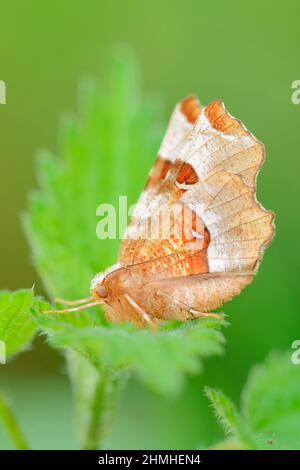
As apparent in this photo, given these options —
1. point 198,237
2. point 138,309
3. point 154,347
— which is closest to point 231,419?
point 154,347

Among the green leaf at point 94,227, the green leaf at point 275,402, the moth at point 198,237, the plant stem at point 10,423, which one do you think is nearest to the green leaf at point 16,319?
the green leaf at point 94,227

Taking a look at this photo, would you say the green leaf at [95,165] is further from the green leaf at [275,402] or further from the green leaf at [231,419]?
the green leaf at [231,419]

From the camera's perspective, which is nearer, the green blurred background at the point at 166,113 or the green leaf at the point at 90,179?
the green leaf at the point at 90,179

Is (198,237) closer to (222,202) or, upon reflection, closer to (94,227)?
(222,202)

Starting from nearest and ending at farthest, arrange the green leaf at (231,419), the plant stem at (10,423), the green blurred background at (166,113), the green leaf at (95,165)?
the green leaf at (231,419), the plant stem at (10,423), the green leaf at (95,165), the green blurred background at (166,113)

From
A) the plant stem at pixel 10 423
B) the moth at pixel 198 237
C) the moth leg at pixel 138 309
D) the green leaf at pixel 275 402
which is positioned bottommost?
the plant stem at pixel 10 423
